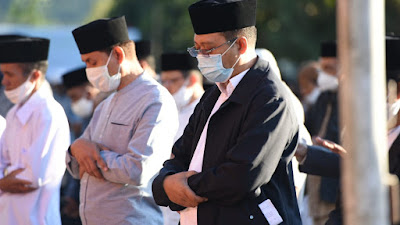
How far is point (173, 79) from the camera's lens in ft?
26.8

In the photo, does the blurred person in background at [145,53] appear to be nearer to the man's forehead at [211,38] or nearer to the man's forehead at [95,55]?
the man's forehead at [95,55]

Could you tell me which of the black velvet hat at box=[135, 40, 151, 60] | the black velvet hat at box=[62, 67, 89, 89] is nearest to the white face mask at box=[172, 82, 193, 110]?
the black velvet hat at box=[135, 40, 151, 60]

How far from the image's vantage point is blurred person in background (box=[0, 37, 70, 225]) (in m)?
6.14

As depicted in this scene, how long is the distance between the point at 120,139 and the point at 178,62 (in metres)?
2.84

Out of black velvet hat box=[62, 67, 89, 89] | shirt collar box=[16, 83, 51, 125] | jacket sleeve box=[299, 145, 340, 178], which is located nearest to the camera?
jacket sleeve box=[299, 145, 340, 178]

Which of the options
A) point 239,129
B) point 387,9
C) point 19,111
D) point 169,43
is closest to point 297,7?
point 387,9

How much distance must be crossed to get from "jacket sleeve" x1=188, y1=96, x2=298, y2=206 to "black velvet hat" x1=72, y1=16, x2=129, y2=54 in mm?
1765

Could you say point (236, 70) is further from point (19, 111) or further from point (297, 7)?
point (297, 7)

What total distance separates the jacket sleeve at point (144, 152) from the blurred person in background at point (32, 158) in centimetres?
93

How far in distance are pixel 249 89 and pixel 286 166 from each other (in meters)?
0.43

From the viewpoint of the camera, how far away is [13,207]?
6234 millimetres

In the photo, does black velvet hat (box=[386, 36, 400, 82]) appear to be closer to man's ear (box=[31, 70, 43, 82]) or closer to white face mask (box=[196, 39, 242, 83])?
white face mask (box=[196, 39, 242, 83])

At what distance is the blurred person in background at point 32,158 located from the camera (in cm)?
614

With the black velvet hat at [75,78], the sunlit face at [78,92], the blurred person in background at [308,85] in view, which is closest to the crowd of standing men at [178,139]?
the black velvet hat at [75,78]
